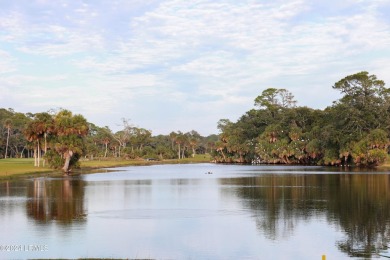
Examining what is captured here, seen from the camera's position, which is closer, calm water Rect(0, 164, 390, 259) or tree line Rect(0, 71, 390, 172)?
calm water Rect(0, 164, 390, 259)

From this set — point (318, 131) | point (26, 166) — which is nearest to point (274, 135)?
point (318, 131)

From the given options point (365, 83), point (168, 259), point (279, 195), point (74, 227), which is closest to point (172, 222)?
point (74, 227)

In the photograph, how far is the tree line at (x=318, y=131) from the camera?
110188 mm

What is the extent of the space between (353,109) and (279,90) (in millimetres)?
54938

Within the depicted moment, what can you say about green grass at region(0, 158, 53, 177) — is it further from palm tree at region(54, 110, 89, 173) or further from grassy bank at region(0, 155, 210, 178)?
palm tree at region(54, 110, 89, 173)

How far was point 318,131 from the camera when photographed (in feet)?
426

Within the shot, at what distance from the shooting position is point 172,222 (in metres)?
31.8

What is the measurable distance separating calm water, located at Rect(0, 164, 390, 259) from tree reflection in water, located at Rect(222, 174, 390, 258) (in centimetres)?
5

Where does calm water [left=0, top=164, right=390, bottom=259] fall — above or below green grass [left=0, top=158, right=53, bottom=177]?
below

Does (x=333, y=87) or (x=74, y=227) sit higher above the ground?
(x=333, y=87)

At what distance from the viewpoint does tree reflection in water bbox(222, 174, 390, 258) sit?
2530 centimetres

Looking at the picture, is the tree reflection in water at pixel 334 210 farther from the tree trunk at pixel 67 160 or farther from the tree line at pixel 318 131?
the tree line at pixel 318 131

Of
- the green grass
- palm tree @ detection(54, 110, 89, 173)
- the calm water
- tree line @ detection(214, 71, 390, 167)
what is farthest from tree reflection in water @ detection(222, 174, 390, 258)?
tree line @ detection(214, 71, 390, 167)

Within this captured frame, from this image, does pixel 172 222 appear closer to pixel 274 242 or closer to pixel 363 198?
pixel 274 242
